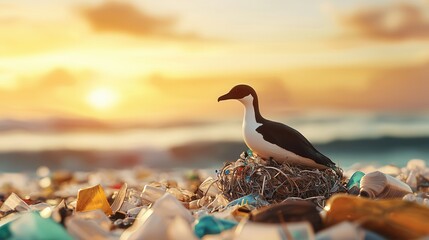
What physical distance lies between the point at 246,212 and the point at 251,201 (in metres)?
0.50

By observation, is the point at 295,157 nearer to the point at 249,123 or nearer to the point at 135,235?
the point at 249,123

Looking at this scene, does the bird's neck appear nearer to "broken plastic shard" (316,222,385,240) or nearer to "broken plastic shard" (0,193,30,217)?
"broken plastic shard" (0,193,30,217)

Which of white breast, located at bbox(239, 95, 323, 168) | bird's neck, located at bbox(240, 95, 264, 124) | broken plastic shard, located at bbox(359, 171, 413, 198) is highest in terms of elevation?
bird's neck, located at bbox(240, 95, 264, 124)

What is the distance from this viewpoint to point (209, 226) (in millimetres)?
3264

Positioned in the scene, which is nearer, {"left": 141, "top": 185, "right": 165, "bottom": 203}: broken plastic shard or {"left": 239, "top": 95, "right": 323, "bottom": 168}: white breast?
{"left": 239, "top": 95, "right": 323, "bottom": 168}: white breast

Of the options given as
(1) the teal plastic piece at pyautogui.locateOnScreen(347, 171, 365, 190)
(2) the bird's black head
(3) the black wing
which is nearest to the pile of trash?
(1) the teal plastic piece at pyautogui.locateOnScreen(347, 171, 365, 190)

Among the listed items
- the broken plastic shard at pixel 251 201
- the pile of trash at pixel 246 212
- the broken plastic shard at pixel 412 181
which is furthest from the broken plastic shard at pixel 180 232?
the broken plastic shard at pixel 412 181

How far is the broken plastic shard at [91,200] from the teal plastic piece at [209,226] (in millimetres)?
1447

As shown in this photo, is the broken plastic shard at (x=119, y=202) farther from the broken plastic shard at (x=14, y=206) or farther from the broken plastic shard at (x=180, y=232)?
the broken plastic shard at (x=180, y=232)

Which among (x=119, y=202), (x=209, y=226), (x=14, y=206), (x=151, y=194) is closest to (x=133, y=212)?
(x=119, y=202)

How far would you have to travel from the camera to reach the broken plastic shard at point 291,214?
3.09 meters

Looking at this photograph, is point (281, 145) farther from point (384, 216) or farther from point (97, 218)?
point (384, 216)

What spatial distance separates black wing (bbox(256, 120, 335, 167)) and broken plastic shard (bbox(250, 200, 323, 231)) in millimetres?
1490

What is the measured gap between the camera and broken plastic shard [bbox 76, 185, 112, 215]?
15.2 feet
